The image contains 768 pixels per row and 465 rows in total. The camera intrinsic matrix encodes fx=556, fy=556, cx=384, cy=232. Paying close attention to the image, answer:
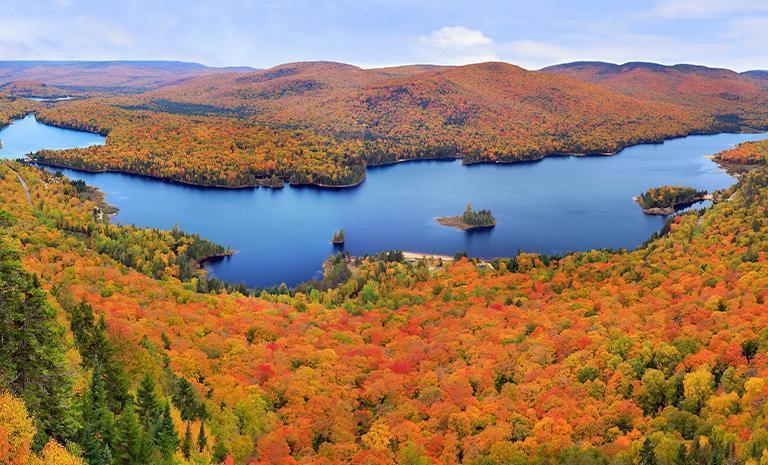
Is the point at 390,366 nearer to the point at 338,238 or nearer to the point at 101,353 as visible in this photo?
the point at 101,353

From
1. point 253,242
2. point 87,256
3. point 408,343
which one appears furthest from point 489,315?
point 253,242

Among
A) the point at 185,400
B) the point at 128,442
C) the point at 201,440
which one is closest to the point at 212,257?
the point at 185,400

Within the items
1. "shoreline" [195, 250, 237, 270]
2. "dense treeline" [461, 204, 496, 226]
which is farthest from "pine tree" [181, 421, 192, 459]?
"dense treeline" [461, 204, 496, 226]

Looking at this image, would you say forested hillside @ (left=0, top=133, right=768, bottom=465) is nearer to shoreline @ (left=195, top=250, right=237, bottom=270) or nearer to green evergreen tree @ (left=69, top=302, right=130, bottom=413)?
green evergreen tree @ (left=69, top=302, right=130, bottom=413)

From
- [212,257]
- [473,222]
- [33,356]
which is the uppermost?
[33,356]

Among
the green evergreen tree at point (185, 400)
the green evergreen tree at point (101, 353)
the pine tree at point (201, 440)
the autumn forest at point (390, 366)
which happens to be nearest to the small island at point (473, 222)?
the autumn forest at point (390, 366)
